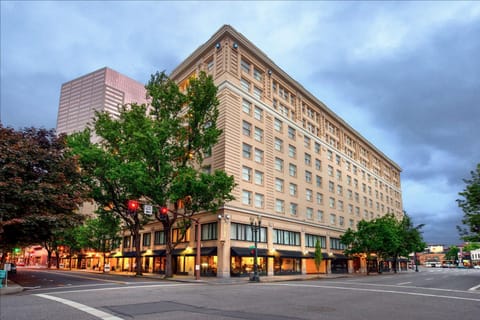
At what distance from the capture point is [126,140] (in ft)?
118

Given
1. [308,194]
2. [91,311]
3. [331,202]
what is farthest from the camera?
[331,202]

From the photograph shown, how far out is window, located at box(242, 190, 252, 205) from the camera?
132 ft

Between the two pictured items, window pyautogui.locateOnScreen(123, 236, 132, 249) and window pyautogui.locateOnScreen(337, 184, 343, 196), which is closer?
window pyautogui.locateOnScreen(123, 236, 132, 249)

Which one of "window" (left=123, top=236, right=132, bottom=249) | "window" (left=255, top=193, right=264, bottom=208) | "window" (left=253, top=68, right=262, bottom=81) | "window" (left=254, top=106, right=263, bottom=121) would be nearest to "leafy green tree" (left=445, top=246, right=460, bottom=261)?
"window" (left=255, top=193, right=264, bottom=208)

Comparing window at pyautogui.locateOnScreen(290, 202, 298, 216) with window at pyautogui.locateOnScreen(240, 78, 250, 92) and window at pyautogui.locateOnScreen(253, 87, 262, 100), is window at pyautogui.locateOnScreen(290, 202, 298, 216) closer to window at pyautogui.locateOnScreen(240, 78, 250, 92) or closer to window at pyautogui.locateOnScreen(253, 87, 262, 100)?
window at pyautogui.locateOnScreen(253, 87, 262, 100)

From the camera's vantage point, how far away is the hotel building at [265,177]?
39.0m

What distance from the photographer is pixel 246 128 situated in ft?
141

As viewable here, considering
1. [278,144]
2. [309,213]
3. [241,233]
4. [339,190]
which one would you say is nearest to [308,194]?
[309,213]

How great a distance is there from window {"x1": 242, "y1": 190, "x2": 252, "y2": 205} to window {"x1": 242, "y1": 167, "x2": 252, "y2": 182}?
1.53 metres

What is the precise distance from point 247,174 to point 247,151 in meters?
2.83

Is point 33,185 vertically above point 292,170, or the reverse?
point 292,170

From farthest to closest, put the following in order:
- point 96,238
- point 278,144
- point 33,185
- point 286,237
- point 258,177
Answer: point 96,238, point 278,144, point 286,237, point 258,177, point 33,185

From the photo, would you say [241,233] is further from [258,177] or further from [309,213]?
[309,213]

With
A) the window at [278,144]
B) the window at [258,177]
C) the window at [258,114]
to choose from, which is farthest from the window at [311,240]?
the window at [258,114]
